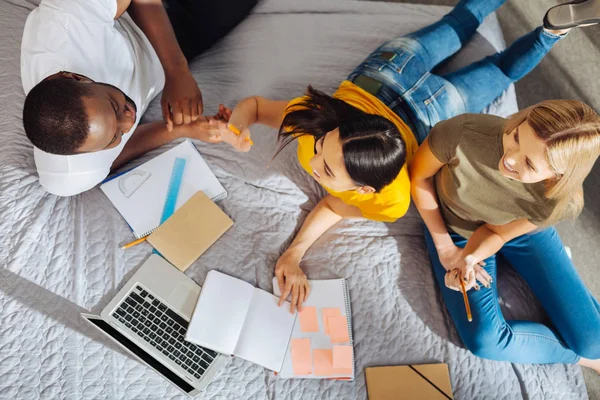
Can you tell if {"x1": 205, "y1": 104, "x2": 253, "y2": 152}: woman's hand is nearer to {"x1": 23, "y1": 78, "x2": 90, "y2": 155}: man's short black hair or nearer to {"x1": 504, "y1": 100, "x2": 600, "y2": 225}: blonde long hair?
{"x1": 23, "y1": 78, "x2": 90, "y2": 155}: man's short black hair

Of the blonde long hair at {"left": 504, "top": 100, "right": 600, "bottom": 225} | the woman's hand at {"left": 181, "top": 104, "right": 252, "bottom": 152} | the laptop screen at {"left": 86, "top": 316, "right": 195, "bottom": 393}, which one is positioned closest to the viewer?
the blonde long hair at {"left": 504, "top": 100, "right": 600, "bottom": 225}

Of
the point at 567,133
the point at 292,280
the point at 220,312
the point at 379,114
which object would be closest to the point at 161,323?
the point at 220,312

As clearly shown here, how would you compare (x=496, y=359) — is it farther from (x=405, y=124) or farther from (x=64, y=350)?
(x=64, y=350)

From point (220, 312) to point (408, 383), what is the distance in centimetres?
53

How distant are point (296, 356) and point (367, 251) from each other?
353 mm

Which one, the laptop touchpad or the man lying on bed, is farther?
the laptop touchpad

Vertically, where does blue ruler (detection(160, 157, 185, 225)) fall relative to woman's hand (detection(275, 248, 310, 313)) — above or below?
above

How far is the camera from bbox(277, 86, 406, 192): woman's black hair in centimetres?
93

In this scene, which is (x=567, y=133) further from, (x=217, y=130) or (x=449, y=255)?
(x=217, y=130)

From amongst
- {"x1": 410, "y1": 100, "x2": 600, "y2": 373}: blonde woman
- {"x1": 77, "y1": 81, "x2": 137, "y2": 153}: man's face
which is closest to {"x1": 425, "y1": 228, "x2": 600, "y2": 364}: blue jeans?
{"x1": 410, "y1": 100, "x2": 600, "y2": 373}: blonde woman

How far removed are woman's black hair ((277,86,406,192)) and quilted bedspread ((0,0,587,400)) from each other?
33 cm

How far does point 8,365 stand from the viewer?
40.3 inches

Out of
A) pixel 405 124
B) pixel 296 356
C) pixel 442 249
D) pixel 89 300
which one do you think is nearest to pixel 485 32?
pixel 405 124

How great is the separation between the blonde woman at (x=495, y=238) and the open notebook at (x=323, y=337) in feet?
0.98
